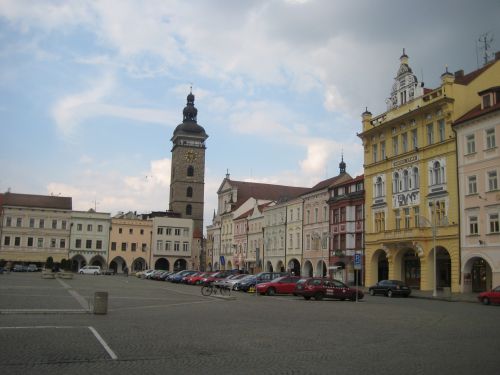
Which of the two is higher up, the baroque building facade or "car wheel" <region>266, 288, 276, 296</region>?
the baroque building facade

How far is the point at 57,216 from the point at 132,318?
3517 inches

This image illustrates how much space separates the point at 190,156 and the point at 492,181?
299 feet

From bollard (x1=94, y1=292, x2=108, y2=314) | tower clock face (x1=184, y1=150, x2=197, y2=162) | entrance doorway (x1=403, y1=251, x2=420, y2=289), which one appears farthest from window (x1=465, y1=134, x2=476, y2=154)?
tower clock face (x1=184, y1=150, x2=197, y2=162)

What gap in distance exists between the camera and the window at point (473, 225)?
4313cm

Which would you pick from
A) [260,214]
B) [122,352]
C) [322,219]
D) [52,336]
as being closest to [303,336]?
[122,352]

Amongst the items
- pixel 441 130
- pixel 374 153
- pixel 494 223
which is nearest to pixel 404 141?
pixel 374 153

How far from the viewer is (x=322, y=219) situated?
65500 millimetres

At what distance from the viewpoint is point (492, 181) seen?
1652 inches

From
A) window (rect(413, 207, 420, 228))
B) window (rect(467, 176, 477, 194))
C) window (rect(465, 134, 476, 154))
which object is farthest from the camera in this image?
window (rect(413, 207, 420, 228))

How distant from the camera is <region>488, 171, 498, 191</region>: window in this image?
137ft

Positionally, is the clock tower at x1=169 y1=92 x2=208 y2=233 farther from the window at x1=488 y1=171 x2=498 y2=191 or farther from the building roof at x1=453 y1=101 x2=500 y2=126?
the window at x1=488 y1=171 x2=498 y2=191

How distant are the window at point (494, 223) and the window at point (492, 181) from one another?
79.6 inches

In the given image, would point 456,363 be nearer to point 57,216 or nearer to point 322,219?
point 322,219

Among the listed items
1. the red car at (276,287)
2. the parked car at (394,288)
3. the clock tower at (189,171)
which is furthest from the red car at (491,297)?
the clock tower at (189,171)
